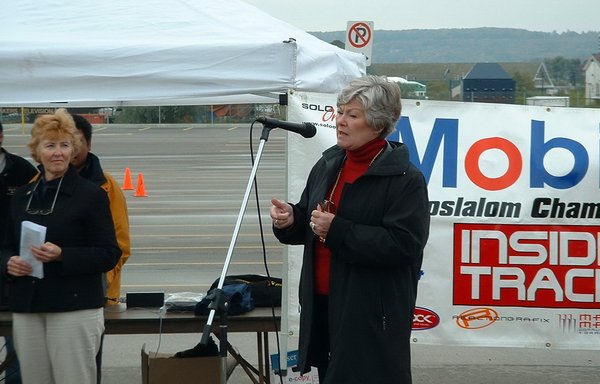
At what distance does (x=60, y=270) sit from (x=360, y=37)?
11699 millimetres

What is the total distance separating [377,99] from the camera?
3.82m

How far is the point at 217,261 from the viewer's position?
38.2 feet

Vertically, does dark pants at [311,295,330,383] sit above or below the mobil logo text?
A: below

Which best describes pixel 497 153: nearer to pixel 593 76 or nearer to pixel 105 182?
pixel 105 182

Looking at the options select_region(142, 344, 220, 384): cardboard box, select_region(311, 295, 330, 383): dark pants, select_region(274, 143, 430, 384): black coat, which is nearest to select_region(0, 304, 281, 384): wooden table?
select_region(142, 344, 220, 384): cardboard box

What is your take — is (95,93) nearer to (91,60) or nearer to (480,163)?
(91,60)

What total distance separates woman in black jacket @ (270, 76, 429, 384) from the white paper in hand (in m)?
1.33

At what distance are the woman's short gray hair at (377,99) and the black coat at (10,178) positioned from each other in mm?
2481

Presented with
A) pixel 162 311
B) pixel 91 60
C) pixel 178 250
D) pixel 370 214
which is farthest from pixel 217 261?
pixel 370 214

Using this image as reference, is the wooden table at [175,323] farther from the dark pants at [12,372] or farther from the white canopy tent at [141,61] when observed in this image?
the white canopy tent at [141,61]

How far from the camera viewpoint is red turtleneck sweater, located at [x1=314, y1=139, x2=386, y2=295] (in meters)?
3.89

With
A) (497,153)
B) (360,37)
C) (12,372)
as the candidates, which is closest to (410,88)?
(360,37)

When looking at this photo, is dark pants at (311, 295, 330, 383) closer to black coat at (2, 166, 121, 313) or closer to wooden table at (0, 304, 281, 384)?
black coat at (2, 166, 121, 313)

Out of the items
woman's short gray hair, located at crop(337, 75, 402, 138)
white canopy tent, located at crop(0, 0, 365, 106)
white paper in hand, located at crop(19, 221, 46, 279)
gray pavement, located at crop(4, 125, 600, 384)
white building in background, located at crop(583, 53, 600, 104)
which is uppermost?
white building in background, located at crop(583, 53, 600, 104)
